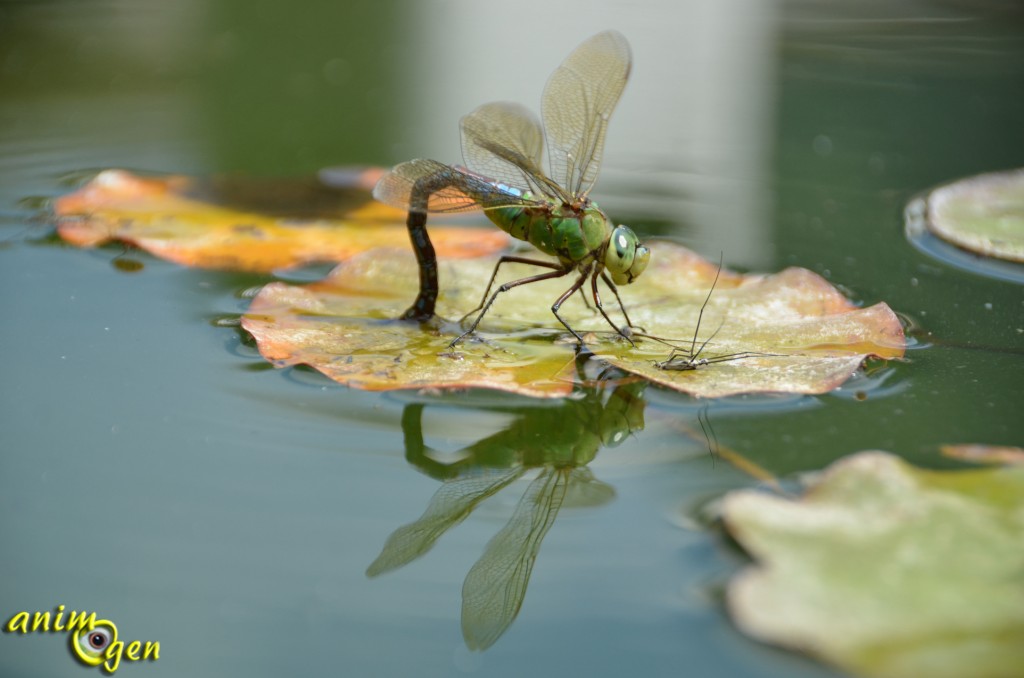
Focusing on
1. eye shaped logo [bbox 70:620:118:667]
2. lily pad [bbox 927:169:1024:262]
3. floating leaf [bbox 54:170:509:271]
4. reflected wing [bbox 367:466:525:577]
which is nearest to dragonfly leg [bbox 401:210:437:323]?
floating leaf [bbox 54:170:509:271]

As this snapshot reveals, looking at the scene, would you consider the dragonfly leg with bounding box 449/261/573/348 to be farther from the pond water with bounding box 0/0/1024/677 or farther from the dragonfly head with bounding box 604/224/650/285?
the pond water with bounding box 0/0/1024/677

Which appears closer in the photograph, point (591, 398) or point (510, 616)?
point (510, 616)

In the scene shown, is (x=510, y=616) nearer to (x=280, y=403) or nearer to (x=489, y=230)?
(x=280, y=403)

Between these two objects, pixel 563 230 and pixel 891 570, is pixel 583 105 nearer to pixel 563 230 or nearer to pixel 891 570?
pixel 563 230

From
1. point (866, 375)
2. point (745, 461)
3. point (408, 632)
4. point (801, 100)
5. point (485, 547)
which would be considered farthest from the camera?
point (801, 100)

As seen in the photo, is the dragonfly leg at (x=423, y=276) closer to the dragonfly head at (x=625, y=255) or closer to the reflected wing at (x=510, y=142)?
the reflected wing at (x=510, y=142)

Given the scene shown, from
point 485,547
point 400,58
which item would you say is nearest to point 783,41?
point 400,58
